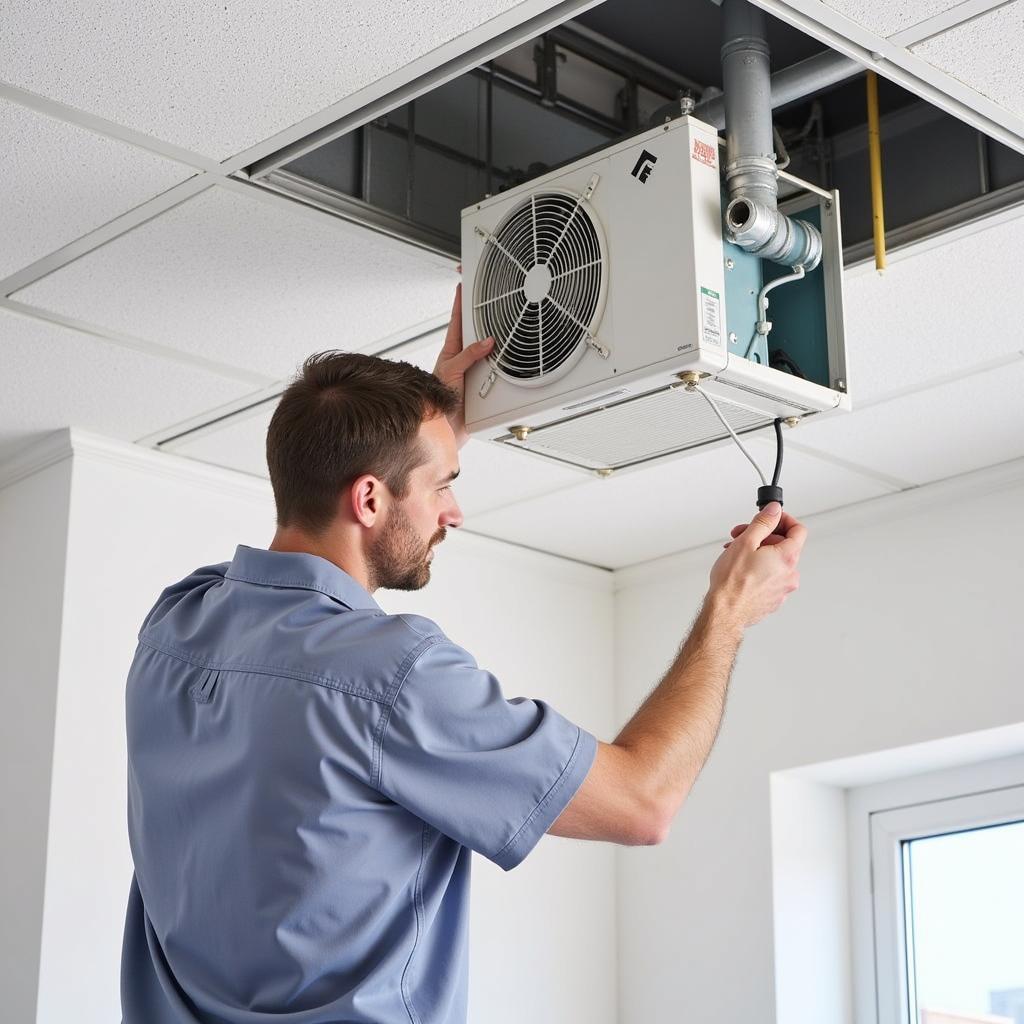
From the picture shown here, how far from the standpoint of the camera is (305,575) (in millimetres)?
1560

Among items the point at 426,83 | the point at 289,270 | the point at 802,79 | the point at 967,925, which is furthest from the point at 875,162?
the point at 967,925

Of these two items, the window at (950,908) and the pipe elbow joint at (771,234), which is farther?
the window at (950,908)

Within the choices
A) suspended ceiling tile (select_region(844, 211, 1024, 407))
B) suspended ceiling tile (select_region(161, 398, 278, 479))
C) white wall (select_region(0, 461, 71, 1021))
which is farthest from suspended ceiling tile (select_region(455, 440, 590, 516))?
white wall (select_region(0, 461, 71, 1021))

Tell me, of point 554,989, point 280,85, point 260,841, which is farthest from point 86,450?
point 260,841

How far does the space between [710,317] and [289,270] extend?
0.82m

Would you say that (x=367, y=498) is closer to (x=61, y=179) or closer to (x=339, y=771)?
(x=339, y=771)

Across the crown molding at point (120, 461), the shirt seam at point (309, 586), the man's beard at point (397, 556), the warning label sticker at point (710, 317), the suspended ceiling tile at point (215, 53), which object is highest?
the suspended ceiling tile at point (215, 53)

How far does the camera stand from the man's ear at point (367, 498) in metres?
1.63

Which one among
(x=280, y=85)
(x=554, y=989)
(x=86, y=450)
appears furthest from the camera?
(x=554, y=989)

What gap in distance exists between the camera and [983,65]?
1898mm

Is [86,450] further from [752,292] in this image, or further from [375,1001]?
[375,1001]

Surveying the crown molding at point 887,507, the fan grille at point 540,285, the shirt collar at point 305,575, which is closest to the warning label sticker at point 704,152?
the fan grille at point 540,285

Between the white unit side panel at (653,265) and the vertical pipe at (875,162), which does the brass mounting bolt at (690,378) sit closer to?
the white unit side panel at (653,265)

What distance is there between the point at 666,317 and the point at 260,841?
762 millimetres
